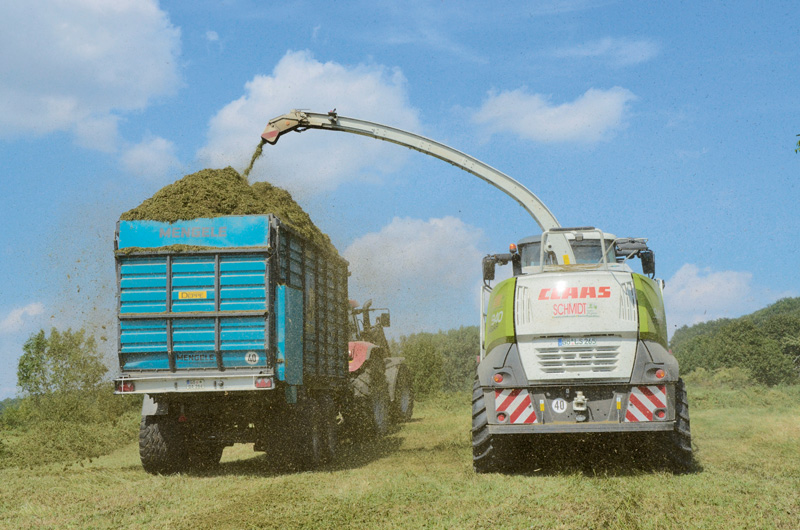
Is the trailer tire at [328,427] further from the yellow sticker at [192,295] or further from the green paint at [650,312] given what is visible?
the green paint at [650,312]

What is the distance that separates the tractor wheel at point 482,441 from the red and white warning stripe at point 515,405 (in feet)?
0.69

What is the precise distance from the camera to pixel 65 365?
25844 millimetres

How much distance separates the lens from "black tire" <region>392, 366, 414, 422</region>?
56.1 ft

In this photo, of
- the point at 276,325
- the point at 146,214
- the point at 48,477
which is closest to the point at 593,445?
the point at 276,325

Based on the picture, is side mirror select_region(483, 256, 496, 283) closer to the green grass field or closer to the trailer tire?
the green grass field

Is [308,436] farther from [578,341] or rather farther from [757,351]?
[757,351]

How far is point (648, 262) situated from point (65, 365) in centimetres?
2202

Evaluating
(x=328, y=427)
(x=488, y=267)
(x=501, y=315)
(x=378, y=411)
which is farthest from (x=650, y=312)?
(x=378, y=411)

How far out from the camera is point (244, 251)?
30.6ft

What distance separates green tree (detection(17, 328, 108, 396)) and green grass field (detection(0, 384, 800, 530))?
44.8ft

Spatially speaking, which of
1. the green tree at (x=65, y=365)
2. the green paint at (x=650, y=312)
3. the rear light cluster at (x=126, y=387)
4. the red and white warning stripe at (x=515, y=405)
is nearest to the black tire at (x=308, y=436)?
the rear light cluster at (x=126, y=387)

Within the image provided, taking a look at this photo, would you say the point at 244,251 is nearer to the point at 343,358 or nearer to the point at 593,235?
the point at 343,358

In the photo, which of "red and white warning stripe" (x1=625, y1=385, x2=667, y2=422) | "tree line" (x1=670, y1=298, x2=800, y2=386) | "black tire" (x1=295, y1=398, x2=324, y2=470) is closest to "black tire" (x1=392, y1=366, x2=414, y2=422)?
"black tire" (x1=295, y1=398, x2=324, y2=470)

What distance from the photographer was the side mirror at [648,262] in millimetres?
10172
